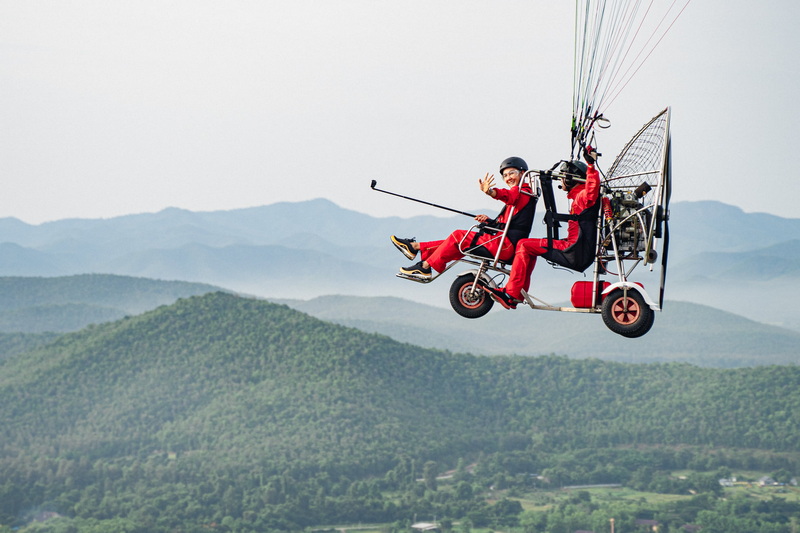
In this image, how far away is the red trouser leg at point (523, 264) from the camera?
54.0 feet

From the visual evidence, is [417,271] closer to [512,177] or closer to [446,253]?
[446,253]

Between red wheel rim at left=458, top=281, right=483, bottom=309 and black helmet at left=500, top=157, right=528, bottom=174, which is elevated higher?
black helmet at left=500, top=157, right=528, bottom=174

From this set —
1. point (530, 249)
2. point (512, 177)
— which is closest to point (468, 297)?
point (530, 249)

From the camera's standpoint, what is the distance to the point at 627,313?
1570 centimetres

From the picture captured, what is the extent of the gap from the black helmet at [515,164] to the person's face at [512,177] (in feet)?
0.20

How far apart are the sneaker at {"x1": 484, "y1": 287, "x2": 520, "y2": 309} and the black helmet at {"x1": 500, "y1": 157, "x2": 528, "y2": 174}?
6.80 ft

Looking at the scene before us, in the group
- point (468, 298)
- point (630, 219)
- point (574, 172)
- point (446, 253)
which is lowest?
point (468, 298)

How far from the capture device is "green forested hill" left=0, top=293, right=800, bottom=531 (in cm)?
15550

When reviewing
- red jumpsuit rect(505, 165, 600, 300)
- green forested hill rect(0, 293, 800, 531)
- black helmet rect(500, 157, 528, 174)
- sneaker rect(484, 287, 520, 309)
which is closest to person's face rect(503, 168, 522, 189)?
black helmet rect(500, 157, 528, 174)

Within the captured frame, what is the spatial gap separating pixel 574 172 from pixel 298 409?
16087cm

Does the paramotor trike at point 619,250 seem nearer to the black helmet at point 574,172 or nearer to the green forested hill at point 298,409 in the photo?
the black helmet at point 574,172

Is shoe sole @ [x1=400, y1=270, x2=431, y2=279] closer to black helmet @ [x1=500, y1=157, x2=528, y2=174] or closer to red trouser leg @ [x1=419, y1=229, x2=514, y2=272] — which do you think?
red trouser leg @ [x1=419, y1=229, x2=514, y2=272]

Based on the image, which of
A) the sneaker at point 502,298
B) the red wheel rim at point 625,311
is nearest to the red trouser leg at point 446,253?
the sneaker at point 502,298

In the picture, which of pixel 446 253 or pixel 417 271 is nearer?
pixel 446 253
